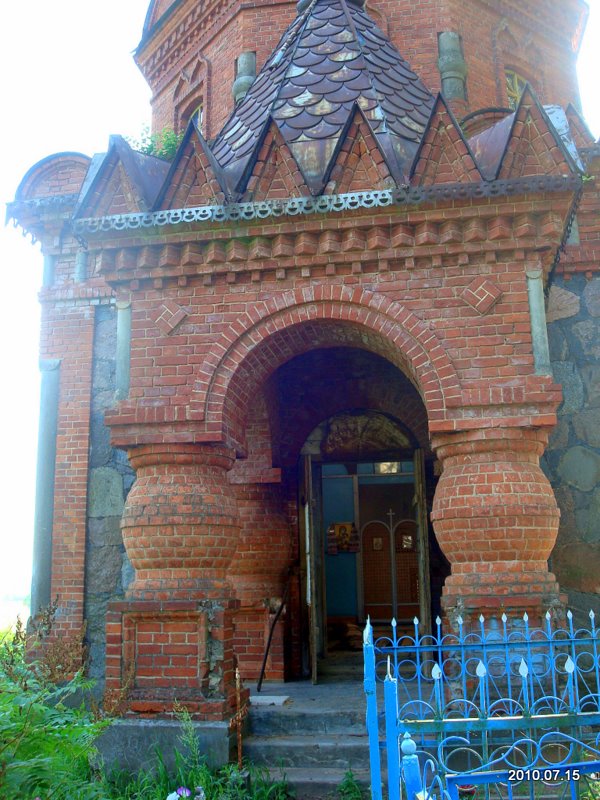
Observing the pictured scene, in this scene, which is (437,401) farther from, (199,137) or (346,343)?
(199,137)

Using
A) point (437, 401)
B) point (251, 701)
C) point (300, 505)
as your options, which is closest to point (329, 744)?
point (251, 701)

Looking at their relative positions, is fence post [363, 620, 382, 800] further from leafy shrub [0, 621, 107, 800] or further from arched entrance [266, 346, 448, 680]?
arched entrance [266, 346, 448, 680]

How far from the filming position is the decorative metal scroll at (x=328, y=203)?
5926mm

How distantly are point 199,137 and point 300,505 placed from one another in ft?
13.4

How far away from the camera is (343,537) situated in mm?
13383

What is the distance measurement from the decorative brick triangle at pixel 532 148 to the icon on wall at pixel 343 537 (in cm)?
818

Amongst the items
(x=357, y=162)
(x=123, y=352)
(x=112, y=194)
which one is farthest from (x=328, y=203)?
(x=123, y=352)

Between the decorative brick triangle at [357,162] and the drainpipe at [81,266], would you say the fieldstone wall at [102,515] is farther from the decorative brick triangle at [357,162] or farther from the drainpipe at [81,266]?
the decorative brick triangle at [357,162]

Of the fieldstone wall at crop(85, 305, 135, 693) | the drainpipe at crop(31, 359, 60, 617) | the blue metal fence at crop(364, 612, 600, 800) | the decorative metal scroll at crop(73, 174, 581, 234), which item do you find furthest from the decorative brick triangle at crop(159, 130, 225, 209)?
the blue metal fence at crop(364, 612, 600, 800)

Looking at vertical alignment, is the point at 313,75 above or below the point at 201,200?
above

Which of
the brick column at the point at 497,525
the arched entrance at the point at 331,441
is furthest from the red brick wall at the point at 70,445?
the brick column at the point at 497,525

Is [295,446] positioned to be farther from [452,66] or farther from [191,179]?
[452,66]

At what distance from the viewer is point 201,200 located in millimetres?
6422

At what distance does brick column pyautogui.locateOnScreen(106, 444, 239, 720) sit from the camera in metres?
5.72
